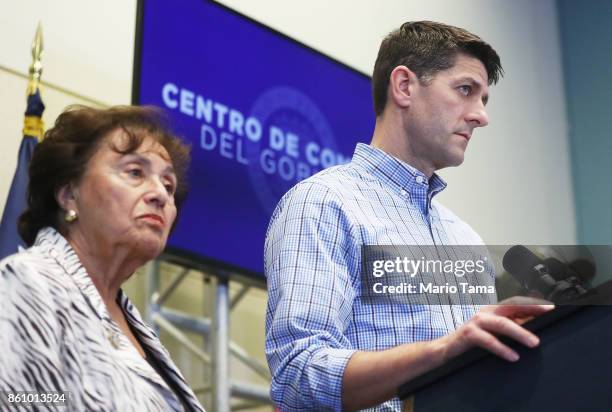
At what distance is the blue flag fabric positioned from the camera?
10.4 ft

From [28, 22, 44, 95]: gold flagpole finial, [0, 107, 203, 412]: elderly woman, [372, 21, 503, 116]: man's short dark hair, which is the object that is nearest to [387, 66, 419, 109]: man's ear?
[372, 21, 503, 116]: man's short dark hair

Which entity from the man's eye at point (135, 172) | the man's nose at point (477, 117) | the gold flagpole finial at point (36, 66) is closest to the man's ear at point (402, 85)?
the man's nose at point (477, 117)

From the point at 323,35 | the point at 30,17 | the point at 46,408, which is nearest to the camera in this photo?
the point at 46,408

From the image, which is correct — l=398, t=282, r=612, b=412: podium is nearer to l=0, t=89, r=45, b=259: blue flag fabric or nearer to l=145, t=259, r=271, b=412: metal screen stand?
l=0, t=89, r=45, b=259: blue flag fabric

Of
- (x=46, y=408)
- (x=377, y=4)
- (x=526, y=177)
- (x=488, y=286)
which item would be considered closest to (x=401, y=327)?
(x=488, y=286)

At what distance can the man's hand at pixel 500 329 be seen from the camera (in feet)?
5.23

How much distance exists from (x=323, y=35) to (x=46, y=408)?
159 inches

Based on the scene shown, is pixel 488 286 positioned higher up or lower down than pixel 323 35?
lower down

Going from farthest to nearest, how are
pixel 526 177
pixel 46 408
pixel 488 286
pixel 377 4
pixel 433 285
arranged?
pixel 526 177, pixel 377 4, pixel 488 286, pixel 433 285, pixel 46 408

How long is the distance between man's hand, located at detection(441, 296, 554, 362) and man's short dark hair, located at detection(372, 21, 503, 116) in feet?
3.65

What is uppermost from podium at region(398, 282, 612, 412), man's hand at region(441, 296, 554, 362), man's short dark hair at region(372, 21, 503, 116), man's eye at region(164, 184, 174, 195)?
man's short dark hair at region(372, 21, 503, 116)

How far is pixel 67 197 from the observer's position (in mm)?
2266

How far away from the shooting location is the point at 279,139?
4543mm

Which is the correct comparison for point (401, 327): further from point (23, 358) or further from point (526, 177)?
point (526, 177)
